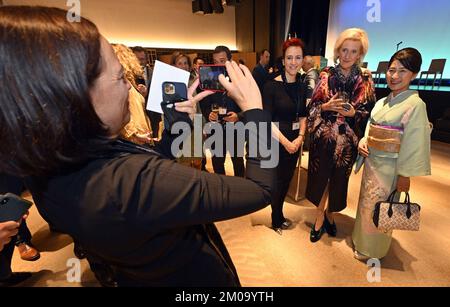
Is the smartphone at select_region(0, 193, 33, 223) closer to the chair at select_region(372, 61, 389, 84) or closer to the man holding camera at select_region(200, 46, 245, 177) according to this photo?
the man holding camera at select_region(200, 46, 245, 177)

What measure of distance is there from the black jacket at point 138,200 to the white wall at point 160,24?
8.47 m

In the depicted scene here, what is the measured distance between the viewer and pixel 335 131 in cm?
177

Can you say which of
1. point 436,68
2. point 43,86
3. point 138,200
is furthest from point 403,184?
point 436,68

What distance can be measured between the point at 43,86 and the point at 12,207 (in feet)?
2.28

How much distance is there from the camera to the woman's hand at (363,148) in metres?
1.66

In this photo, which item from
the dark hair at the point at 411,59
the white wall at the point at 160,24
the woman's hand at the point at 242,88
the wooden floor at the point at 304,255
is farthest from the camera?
the white wall at the point at 160,24

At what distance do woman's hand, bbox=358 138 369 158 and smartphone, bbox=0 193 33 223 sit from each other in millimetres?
1812

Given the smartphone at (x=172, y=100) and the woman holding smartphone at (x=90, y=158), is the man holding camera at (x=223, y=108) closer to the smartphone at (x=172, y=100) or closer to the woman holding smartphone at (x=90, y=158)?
the smartphone at (x=172, y=100)

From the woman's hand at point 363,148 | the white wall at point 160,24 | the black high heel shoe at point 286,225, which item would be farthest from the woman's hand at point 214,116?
the white wall at point 160,24
